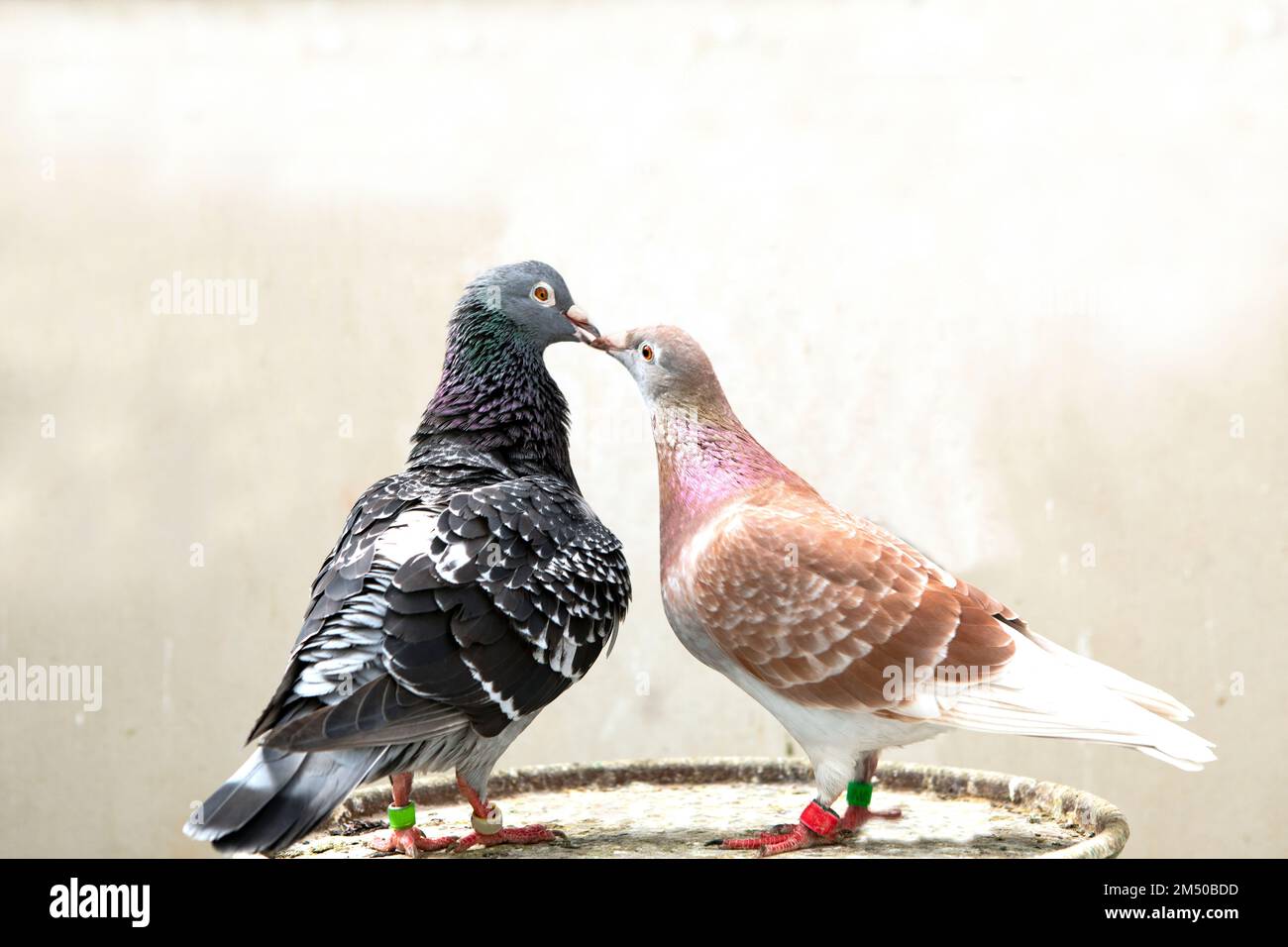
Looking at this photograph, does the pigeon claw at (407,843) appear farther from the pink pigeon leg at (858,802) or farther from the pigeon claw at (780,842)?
the pink pigeon leg at (858,802)

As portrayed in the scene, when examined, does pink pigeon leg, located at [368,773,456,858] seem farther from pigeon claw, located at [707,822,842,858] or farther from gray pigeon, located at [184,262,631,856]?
pigeon claw, located at [707,822,842,858]

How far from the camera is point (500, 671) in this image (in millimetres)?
2248

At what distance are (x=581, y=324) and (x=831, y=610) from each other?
0.99m

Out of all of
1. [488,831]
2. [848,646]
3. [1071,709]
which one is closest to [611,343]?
[848,646]

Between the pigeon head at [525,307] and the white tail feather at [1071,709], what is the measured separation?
1251 mm

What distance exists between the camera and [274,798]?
1881 millimetres

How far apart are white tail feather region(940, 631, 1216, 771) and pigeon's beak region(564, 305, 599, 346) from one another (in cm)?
121

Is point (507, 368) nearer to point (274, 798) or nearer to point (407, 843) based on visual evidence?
point (407, 843)

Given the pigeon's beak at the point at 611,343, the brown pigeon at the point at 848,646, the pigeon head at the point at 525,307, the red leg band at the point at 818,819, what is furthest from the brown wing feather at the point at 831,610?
the pigeon head at the point at 525,307

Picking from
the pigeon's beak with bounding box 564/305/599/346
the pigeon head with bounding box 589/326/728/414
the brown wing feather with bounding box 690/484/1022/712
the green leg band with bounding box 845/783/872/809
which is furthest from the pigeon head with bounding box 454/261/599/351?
the green leg band with bounding box 845/783/872/809

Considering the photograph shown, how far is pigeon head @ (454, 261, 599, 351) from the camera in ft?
9.51

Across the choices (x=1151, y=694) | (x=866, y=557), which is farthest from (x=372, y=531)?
(x=1151, y=694)

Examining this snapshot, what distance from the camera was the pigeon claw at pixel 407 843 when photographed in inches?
94.2

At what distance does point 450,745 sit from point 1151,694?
4.43ft
